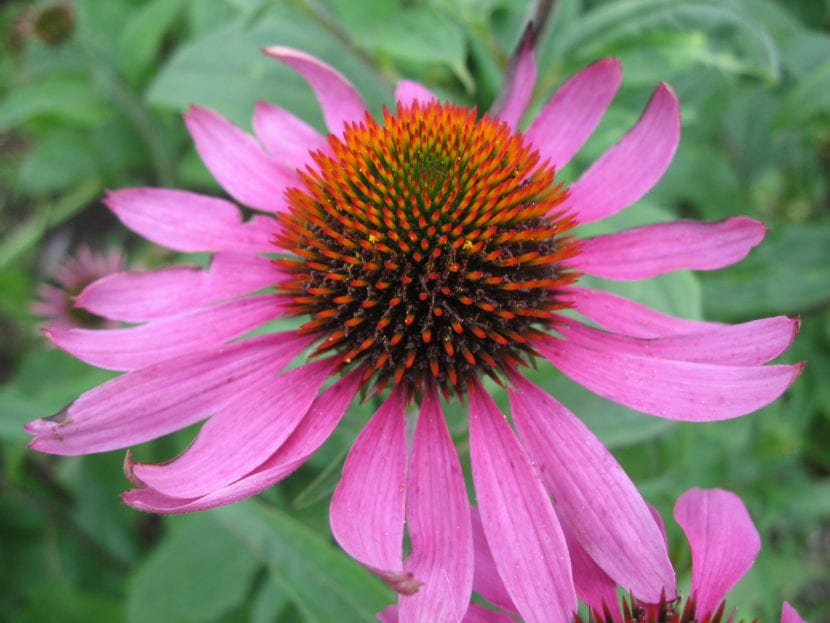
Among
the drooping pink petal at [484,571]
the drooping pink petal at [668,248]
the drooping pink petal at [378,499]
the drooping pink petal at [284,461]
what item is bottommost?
the drooping pink petal at [484,571]

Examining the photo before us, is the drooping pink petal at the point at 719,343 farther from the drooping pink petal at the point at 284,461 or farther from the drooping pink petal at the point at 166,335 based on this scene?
the drooping pink petal at the point at 166,335

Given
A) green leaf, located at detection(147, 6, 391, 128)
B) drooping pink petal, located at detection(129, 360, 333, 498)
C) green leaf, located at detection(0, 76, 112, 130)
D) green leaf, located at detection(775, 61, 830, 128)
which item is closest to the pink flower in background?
green leaf, located at detection(0, 76, 112, 130)

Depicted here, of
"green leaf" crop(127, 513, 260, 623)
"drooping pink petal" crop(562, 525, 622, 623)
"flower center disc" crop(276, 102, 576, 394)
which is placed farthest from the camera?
"green leaf" crop(127, 513, 260, 623)

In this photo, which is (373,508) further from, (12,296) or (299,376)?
(12,296)

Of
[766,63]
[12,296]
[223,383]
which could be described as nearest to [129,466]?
[223,383]

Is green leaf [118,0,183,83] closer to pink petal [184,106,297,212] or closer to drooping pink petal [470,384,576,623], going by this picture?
pink petal [184,106,297,212]

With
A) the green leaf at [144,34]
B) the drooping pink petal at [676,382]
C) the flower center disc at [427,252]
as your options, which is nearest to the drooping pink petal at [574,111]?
the flower center disc at [427,252]
